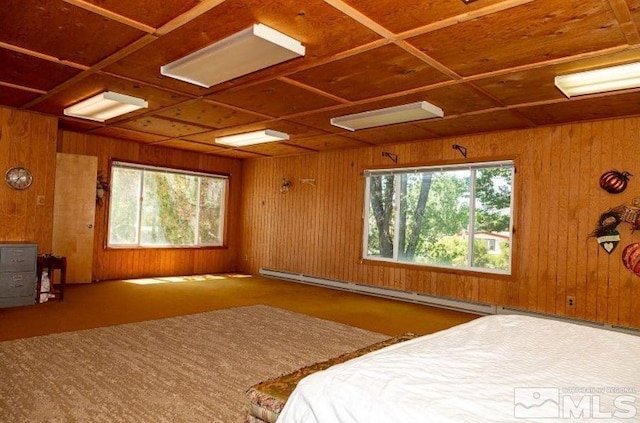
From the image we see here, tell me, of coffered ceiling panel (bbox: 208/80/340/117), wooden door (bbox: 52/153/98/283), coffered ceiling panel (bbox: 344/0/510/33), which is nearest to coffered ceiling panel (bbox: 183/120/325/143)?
coffered ceiling panel (bbox: 208/80/340/117)

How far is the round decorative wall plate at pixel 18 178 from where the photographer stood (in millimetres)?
5230

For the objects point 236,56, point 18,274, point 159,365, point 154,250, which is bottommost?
point 159,365

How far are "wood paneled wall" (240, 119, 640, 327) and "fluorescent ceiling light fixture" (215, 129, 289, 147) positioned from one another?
4.89 feet

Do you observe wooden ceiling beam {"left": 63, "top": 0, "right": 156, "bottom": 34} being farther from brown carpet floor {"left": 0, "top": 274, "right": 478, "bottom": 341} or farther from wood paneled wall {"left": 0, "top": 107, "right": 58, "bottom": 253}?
wood paneled wall {"left": 0, "top": 107, "right": 58, "bottom": 253}

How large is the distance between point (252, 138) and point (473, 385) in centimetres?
557

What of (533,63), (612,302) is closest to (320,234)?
(612,302)

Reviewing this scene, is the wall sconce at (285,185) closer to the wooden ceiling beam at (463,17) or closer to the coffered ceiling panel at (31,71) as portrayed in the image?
the coffered ceiling panel at (31,71)

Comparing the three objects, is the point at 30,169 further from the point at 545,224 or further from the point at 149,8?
the point at 545,224

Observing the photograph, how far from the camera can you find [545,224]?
5.10 meters

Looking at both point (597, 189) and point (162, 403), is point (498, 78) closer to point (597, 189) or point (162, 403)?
point (597, 189)

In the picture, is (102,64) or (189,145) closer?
(102,64)

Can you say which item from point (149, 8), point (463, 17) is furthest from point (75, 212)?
point (463, 17)

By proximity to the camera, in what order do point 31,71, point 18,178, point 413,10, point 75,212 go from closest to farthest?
point 413,10, point 31,71, point 18,178, point 75,212

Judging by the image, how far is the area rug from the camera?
7.89ft
